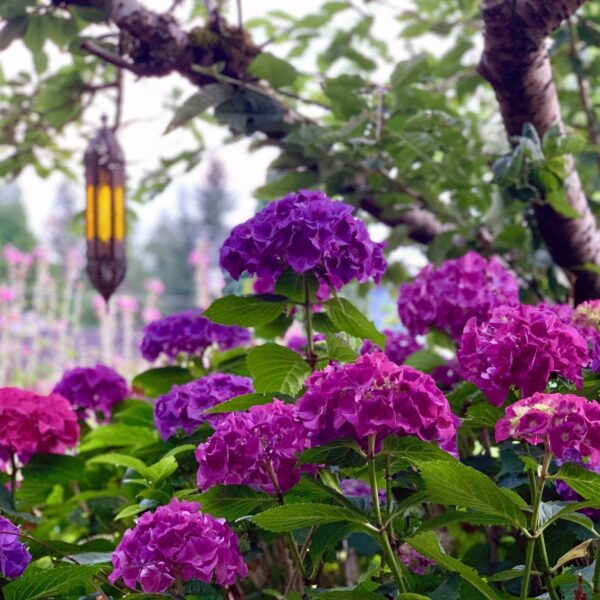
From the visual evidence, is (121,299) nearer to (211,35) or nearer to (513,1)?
(211,35)

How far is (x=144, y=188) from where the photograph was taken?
8.91 ft

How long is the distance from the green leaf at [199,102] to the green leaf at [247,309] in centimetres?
64

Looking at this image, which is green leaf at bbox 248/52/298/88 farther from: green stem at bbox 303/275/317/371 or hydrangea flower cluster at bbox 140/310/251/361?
green stem at bbox 303/275/317/371

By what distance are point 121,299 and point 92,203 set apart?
4.34m

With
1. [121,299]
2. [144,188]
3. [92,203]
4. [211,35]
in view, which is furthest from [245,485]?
[121,299]

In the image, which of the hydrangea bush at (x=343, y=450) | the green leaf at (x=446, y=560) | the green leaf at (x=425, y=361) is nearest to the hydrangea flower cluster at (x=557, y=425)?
the hydrangea bush at (x=343, y=450)

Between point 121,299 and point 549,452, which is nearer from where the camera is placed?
point 549,452

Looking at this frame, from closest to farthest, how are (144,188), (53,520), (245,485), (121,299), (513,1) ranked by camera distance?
(245,485) → (513,1) → (53,520) → (144,188) → (121,299)

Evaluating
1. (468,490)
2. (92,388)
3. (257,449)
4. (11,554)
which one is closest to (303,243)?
(257,449)

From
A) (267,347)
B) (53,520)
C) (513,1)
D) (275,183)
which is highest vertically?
(513,1)

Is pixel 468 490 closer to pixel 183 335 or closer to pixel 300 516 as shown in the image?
pixel 300 516

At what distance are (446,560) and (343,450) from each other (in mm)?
155

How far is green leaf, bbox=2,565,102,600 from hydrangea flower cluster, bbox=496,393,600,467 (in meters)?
0.47

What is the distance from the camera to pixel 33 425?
1.51 m
